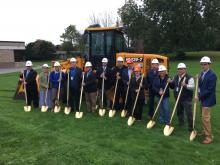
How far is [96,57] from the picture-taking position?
14727mm

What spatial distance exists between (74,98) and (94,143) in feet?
13.3

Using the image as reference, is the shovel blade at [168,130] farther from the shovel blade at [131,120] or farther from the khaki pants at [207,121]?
the shovel blade at [131,120]

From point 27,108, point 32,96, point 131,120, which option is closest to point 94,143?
point 131,120

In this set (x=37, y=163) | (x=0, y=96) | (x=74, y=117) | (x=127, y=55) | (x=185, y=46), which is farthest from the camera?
(x=185, y=46)

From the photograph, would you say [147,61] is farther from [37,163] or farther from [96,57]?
[37,163]

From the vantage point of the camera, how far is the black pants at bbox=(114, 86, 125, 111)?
12786 millimetres

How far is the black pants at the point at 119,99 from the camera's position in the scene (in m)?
12.8

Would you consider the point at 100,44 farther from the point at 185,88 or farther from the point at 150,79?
the point at 185,88

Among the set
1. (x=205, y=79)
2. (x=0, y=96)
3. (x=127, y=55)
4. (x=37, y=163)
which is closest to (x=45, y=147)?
(x=37, y=163)

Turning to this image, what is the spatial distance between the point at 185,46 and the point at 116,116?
129 ft

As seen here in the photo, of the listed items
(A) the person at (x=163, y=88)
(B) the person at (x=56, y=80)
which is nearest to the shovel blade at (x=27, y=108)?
(B) the person at (x=56, y=80)

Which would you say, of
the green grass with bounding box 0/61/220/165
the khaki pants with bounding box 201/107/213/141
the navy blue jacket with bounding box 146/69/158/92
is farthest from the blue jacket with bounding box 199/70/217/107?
the navy blue jacket with bounding box 146/69/158/92

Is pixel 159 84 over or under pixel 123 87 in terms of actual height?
over

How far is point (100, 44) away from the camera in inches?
577
